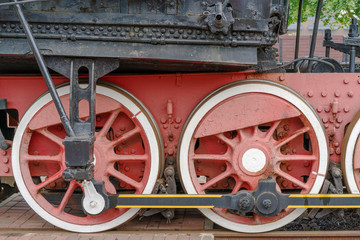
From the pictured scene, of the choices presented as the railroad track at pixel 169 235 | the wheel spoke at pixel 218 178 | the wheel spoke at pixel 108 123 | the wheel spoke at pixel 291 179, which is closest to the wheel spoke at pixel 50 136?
the wheel spoke at pixel 108 123

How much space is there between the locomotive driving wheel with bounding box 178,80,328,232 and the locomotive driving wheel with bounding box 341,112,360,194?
6.7 inches

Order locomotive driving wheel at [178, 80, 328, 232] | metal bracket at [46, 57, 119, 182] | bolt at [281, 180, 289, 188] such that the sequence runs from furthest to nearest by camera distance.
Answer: bolt at [281, 180, 289, 188], locomotive driving wheel at [178, 80, 328, 232], metal bracket at [46, 57, 119, 182]

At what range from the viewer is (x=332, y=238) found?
10.5 ft

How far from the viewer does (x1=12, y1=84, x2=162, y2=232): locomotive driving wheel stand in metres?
3.12

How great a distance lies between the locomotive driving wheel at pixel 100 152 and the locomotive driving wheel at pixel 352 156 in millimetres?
1422

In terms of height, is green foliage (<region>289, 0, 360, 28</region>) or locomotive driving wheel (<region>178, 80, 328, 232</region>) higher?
green foliage (<region>289, 0, 360, 28</region>)

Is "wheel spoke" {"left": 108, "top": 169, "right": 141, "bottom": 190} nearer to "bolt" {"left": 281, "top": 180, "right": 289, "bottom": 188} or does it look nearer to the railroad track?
the railroad track

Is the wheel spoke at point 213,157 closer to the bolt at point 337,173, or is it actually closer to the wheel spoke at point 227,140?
the wheel spoke at point 227,140

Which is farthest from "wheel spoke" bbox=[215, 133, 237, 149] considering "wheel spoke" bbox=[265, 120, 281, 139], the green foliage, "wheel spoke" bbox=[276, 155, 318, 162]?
the green foliage

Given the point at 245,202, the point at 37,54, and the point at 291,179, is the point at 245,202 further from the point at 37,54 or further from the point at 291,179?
the point at 37,54

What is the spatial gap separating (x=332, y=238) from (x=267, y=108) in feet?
3.77

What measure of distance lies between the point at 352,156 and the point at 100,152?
1923 mm

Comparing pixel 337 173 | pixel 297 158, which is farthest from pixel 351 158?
pixel 297 158

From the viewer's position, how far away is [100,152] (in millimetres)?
3145
